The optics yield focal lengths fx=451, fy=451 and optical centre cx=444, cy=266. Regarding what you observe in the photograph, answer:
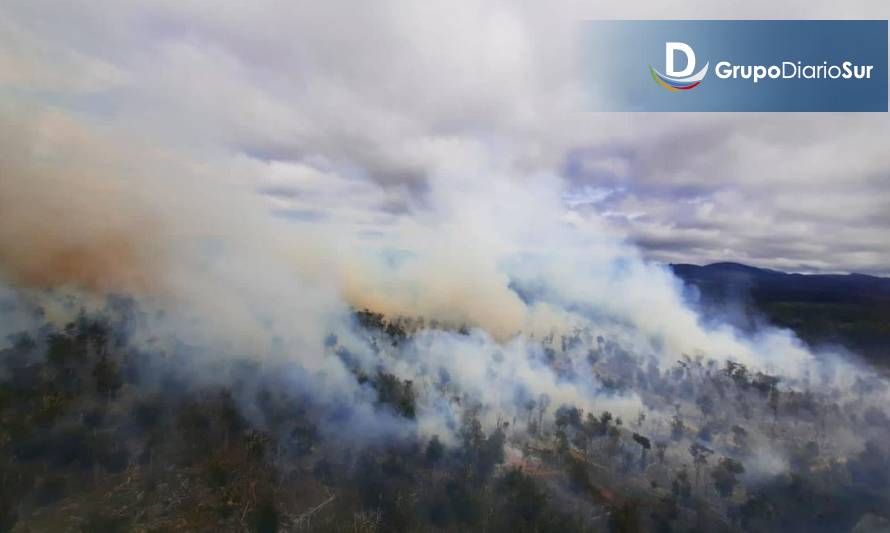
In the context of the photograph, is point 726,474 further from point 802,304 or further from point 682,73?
point 682,73

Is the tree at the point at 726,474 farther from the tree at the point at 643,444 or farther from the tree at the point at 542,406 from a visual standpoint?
the tree at the point at 542,406

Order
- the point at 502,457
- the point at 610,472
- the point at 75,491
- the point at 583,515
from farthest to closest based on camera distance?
the point at 610,472 → the point at 502,457 → the point at 583,515 → the point at 75,491

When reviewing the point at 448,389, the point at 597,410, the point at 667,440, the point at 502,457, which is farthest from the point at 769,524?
the point at 448,389

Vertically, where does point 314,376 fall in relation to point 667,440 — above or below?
above

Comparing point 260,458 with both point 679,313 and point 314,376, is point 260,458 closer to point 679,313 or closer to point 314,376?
point 314,376

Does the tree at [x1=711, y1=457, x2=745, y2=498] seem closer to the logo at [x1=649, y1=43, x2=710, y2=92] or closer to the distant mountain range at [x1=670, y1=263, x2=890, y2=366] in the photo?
the distant mountain range at [x1=670, y1=263, x2=890, y2=366]

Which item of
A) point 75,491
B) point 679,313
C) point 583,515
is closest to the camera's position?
point 75,491

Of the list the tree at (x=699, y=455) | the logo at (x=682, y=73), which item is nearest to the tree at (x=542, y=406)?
the tree at (x=699, y=455)
